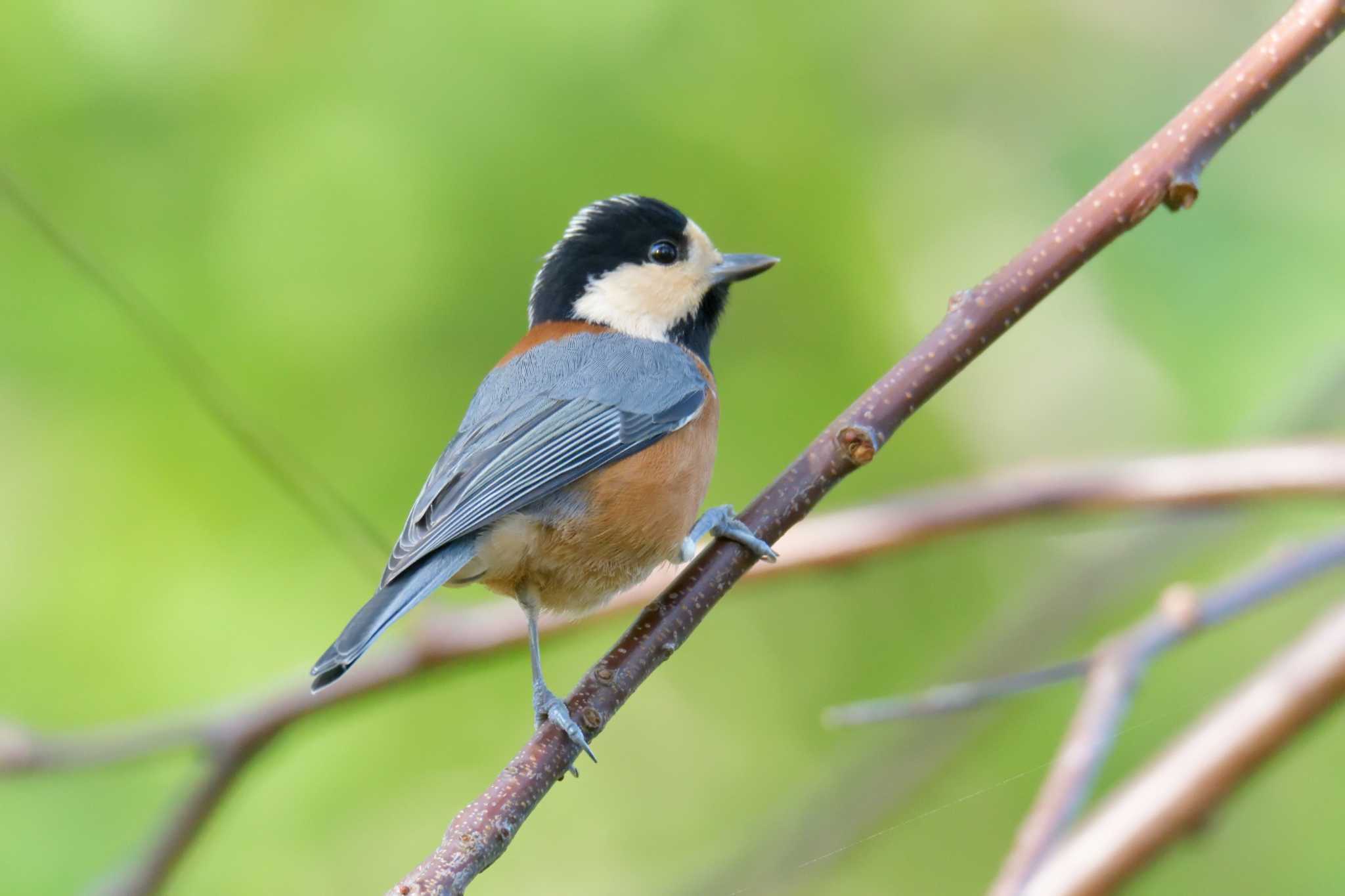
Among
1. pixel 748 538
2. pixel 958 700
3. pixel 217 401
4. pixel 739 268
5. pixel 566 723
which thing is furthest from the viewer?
pixel 739 268

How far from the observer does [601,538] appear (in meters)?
2.96

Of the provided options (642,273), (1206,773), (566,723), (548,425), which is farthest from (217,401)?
(1206,773)

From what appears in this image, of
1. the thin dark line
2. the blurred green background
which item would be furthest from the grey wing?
the blurred green background

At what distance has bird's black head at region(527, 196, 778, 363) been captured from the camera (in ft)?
12.1

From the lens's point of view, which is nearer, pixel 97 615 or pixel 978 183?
pixel 97 615

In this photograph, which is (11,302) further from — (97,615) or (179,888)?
(179,888)

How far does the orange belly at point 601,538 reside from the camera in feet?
9.53

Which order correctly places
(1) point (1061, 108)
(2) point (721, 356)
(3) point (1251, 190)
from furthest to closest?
(1) point (1061, 108), (2) point (721, 356), (3) point (1251, 190)

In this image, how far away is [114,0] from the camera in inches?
160

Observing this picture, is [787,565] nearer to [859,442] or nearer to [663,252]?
[859,442]

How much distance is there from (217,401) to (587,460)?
824 mm

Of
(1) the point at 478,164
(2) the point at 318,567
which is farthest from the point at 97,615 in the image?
(1) the point at 478,164

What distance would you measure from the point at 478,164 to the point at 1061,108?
2.20 metres

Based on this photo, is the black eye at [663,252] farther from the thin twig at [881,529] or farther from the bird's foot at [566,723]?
the bird's foot at [566,723]
